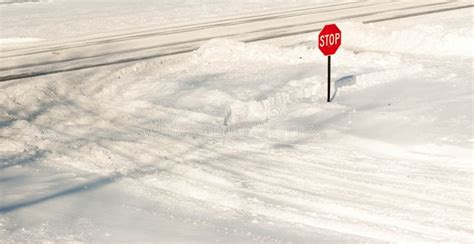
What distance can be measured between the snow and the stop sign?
0.84 m

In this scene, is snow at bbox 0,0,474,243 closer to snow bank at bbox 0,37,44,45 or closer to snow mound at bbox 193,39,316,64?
snow mound at bbox 193,39,316,64

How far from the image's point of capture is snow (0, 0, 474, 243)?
7172mm

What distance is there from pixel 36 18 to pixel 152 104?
14967mm

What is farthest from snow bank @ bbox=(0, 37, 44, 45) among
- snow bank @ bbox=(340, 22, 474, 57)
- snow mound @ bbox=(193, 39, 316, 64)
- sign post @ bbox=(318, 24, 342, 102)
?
sign post @ bbox=(318, 24, 342, 102)

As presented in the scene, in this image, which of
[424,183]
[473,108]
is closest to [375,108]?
[473,108]

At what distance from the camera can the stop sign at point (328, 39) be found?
40.4 feet

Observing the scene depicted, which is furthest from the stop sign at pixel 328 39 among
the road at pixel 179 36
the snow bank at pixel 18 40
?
the snow bank at pixel 18 40

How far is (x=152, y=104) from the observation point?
42.4ft

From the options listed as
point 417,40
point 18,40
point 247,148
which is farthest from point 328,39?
point 18,40

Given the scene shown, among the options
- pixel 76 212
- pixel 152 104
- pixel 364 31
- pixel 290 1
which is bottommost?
pixel 76 212

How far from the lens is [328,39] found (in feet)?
40.5

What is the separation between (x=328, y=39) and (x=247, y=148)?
2965 mm

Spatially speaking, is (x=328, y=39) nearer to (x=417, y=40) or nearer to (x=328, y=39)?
(x=328, y=39)

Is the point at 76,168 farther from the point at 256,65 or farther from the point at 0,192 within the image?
the point at 256,65
